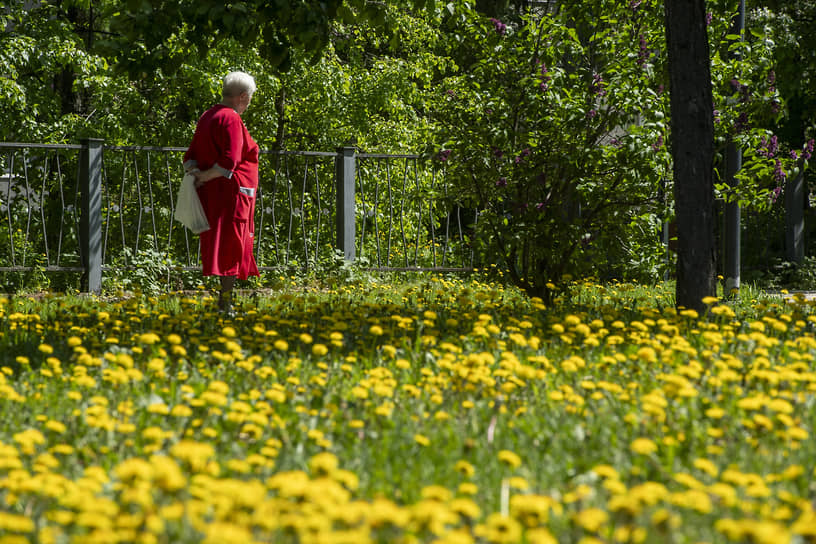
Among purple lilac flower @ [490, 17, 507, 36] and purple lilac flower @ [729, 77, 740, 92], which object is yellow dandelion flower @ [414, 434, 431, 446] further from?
purple lilac flower @ [729, 77, 740, 92]

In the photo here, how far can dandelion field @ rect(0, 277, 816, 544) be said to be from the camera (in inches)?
77.5

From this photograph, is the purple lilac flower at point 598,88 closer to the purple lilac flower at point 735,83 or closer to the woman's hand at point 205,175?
the purple lilac flower at point 735,83

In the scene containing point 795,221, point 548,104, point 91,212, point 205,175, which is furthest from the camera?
point 795,221

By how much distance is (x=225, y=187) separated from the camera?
6184 millimetres

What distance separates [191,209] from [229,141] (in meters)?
0.57

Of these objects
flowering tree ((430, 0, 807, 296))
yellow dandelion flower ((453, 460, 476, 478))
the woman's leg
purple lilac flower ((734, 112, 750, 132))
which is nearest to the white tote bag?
the woman's leg

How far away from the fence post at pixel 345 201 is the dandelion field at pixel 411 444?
205 inches

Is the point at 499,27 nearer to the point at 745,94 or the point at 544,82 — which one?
the point at 544,82

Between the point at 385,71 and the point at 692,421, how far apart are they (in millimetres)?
11400

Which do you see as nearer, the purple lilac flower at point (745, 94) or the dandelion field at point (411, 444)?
the dandelion field at point (411, 444)

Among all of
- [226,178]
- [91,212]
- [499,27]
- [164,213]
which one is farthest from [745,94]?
[164,213]

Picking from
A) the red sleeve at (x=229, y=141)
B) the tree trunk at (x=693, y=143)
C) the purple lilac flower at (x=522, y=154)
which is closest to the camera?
the tree trunk at (x=693, y=143)

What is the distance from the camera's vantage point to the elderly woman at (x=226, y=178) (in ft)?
19.9

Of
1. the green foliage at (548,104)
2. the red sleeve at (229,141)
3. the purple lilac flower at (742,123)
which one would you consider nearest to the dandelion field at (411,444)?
the red sleeve at (229,141)
